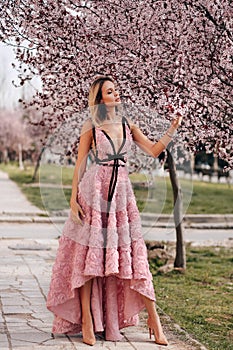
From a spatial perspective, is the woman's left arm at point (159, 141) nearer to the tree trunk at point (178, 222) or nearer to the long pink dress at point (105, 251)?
the long pink dress at point (105, 251)

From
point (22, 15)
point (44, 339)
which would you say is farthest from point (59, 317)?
point (22, 15)

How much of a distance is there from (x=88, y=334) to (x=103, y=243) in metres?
0.68

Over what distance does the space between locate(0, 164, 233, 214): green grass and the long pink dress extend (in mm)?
584

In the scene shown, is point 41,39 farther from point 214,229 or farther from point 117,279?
point 214,229

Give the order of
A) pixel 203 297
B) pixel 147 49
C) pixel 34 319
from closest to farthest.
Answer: pixel 34 319 → pixel 147 49 → pixel 203 297

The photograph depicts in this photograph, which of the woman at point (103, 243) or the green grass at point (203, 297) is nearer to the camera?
the woman at point (103, 243)

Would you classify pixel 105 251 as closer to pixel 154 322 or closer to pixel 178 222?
pixel 154 322

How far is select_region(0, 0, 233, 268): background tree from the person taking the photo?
727 centimetres

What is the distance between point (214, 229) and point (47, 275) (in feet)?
31.3

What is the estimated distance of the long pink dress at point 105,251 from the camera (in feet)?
19.4

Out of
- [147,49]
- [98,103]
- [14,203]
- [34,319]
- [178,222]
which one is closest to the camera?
[98,103]

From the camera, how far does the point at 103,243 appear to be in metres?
5.94

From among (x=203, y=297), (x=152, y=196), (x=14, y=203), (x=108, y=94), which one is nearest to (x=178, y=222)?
(x=203, y=297)

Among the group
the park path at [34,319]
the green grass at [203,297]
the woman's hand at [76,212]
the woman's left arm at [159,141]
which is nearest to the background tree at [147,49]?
the woman's left arm at [159,141]
